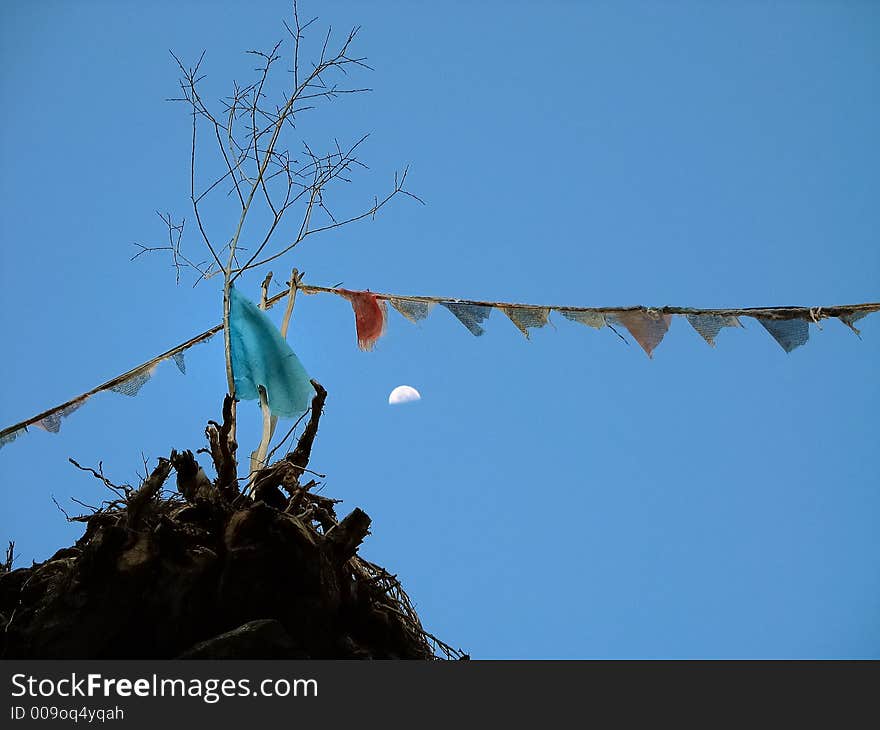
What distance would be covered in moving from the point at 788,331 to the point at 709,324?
0.43 m

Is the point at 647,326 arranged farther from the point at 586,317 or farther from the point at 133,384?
the point at 133,384

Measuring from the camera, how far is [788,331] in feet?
15.8

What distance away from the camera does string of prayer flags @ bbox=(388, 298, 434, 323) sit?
208 inches

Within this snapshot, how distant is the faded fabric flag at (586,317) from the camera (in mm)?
5070

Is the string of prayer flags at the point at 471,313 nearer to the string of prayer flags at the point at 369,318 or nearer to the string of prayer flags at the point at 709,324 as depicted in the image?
the string of prayer flags at the point at 369,318

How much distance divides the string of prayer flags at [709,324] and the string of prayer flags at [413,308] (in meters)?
1.56

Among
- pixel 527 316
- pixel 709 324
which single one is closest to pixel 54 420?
pixel 527 316

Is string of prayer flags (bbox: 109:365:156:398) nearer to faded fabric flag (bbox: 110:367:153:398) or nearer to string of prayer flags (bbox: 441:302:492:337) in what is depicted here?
faded fabric flag (bbox: 110:367:153:398)

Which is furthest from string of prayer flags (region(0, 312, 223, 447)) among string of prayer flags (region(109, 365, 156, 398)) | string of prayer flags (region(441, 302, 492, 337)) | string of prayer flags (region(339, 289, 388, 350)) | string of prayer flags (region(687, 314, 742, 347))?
string of prayer flags (region(687, 314, 742, 347))

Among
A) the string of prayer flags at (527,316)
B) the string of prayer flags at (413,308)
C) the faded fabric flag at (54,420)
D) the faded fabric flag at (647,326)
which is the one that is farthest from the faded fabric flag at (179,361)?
the faded fabric flag at (647,326)

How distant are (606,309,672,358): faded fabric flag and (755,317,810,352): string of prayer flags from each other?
525 mm

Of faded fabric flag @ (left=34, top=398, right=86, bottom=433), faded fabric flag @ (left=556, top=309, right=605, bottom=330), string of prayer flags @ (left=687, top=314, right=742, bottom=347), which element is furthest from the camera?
faded fabric flag @ (left=34, top=398, right=86, bottom=433)

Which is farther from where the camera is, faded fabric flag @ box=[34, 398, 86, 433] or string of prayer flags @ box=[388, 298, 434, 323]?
faded fabric flag @ box=[34, 398, 86, 433]
